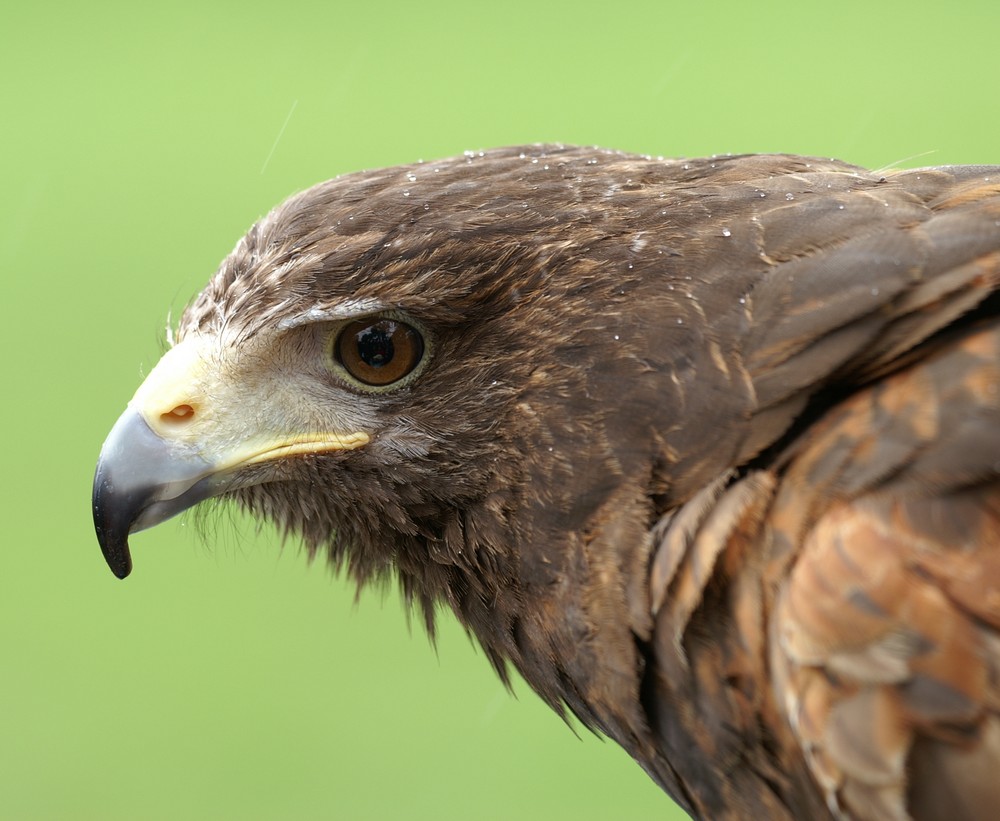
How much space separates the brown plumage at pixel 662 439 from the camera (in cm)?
207

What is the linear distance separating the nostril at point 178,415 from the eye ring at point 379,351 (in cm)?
30

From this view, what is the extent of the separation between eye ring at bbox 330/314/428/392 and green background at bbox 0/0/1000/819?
0.56 metres

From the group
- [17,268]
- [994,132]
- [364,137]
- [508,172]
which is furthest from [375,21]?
[508,172]

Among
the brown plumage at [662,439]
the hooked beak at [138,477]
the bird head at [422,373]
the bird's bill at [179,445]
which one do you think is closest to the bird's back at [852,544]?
the brown plumage at [662,439]

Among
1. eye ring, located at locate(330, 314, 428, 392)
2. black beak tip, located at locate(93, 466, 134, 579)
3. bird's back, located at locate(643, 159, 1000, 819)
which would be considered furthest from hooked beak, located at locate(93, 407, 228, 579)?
bird's back, located at locate(643, 159, 1000, 819)

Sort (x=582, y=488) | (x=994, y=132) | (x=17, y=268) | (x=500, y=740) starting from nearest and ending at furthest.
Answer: (x=582, y=488) → (x=500, y=740) → (x=994, y=132) → (x=17, y=268)

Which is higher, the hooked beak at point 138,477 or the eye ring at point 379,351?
the eye ring at point 379,351

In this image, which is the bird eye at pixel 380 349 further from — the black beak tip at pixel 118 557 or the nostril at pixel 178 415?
the black beak tip at pixel 118 557

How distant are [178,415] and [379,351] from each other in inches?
16.1

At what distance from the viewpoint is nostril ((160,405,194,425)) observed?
8.68 ft

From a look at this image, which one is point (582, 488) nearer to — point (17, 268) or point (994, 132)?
point (994, 132)

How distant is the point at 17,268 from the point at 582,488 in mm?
10562

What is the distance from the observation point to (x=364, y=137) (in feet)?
41.3

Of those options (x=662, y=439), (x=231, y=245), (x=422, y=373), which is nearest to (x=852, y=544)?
(x=662, y=439)
